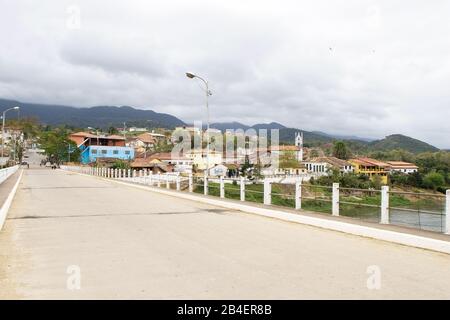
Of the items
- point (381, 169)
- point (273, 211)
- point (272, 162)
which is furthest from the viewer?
point (272, 162)

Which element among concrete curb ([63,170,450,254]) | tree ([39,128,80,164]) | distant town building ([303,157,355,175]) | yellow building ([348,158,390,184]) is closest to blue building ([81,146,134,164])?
tree ([39,128,80,164])

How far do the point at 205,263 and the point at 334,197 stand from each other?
240 inches

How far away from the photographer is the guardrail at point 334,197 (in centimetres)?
1020

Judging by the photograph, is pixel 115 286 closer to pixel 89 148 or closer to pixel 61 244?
pixel 61 244

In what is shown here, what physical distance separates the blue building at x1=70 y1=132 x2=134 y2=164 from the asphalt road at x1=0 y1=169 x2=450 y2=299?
104 meters

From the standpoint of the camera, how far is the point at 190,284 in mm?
5477

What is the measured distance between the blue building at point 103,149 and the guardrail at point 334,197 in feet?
115

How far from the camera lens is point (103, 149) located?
374 feet

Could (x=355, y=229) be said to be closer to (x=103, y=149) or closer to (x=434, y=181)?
(x=434, y=181)

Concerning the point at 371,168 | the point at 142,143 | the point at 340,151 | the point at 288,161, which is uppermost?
the point at 142,143

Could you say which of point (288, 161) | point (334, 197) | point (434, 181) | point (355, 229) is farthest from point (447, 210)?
point (288, 161)

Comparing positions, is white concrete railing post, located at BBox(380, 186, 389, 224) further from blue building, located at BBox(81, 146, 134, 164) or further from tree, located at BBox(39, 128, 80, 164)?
blue building, located at BBox(81, 146, 134, 164)
